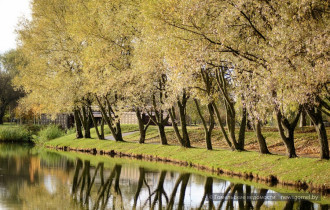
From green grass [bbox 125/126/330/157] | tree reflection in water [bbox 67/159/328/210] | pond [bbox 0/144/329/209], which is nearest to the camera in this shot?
tree reflection in water [bbox 67/159/328/210]

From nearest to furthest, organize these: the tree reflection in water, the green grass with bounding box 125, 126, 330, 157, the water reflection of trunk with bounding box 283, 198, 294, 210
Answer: the water reflection of trunk with bounding box 283, 198, 294, 210
the tree reflection in water
the green grass with bounding box 125, 126, 330, 157

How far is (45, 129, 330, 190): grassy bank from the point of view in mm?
20845

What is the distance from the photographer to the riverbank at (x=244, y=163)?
2075 cm

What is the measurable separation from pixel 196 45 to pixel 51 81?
88.7 ft

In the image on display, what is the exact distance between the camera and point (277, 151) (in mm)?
31750

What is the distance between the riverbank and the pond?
116 centimetres

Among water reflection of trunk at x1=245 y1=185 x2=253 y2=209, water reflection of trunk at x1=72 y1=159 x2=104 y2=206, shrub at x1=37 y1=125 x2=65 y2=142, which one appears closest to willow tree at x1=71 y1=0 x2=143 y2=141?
water reflection of trunk at x1=72 y1=159 x2=104 y2=206

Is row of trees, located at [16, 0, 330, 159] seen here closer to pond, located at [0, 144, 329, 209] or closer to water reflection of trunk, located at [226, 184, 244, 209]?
water reflection of trunk, located at [226, 184, 244, 209]

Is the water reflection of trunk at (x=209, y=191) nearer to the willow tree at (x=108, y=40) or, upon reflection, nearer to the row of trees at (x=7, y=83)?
the willow tree at (x=108, y=40)

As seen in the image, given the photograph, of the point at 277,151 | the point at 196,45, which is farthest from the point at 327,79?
the point at 277,151

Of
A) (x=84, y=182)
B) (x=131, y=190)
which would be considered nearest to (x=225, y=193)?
(x=131, y=190)

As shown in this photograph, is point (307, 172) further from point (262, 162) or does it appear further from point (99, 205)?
point (99, 205)

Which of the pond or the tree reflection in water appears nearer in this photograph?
the tree reflection in water

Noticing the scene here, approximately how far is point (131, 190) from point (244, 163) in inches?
303
